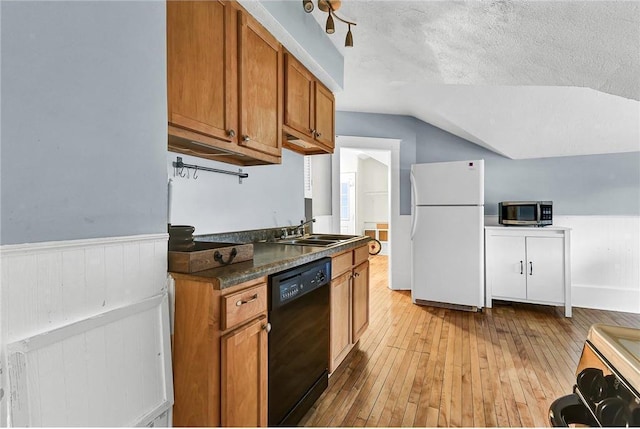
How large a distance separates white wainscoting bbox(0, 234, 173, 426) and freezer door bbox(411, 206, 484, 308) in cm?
333

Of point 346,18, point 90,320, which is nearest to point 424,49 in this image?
point 346,18

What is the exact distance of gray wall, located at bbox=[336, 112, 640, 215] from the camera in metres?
3.67

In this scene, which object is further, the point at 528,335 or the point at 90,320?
the point at 528,335

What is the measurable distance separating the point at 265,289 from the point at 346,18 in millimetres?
1855

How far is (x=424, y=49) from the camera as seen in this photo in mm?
2232

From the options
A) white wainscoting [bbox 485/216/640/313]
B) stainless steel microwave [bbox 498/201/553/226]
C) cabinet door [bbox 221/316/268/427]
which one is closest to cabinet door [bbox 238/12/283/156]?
cabinet door [bbox 221/316/268/427]

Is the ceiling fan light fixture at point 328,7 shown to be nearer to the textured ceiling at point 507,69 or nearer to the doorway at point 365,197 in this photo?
the textured ceiling at point 507,69

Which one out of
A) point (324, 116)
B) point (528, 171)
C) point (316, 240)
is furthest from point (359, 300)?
point (528, 171)

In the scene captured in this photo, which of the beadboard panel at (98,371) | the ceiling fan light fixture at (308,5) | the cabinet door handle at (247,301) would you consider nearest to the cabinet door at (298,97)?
the ceiling fan light fixture at (308,5)

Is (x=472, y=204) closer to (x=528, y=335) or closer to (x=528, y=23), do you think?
(x=528, y=335)

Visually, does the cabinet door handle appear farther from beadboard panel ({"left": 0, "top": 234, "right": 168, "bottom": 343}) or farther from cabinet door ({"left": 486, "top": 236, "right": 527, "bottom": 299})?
cabinet door ({"left": 486, "top": 236, "right": 527, "bottom": 299})

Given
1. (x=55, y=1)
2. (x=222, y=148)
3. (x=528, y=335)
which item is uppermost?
(x=55, y=1)

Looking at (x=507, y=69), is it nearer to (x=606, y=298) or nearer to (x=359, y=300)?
(x=359, y=300)

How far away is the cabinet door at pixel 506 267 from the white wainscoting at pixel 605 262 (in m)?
0.67
